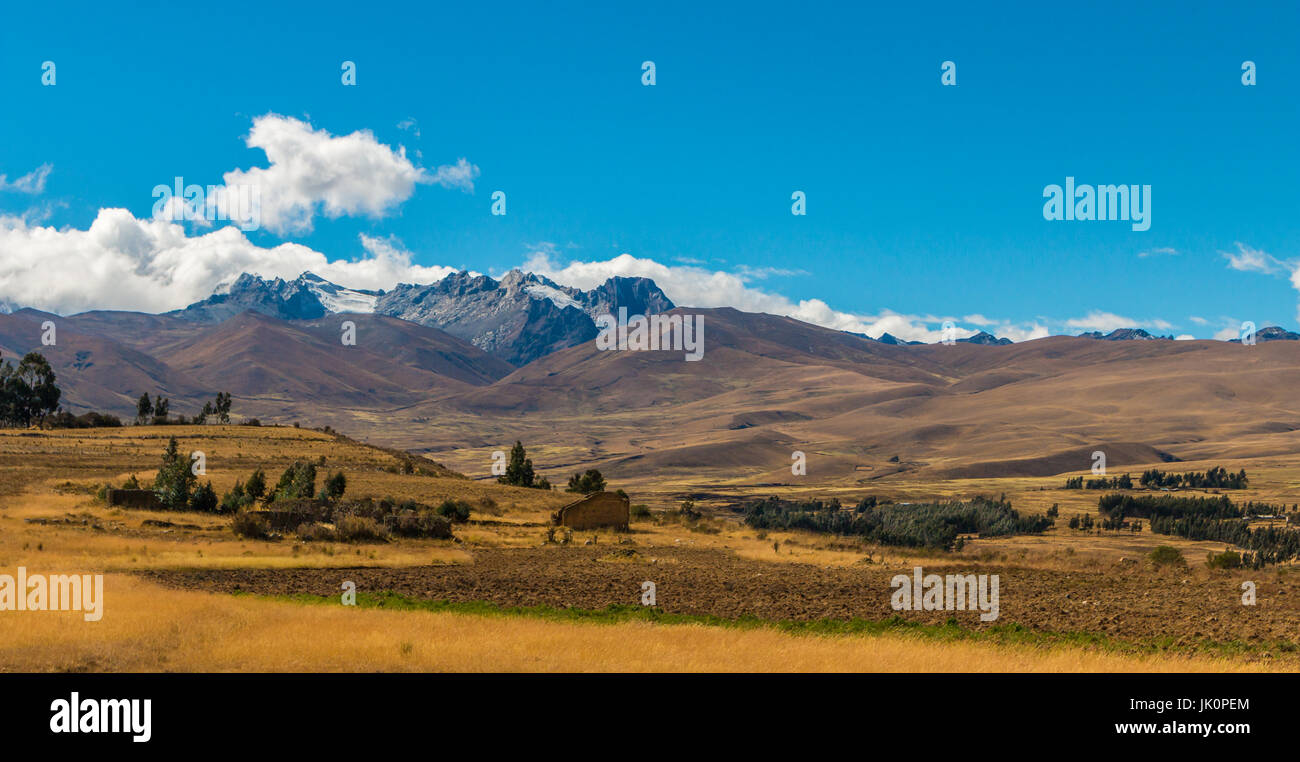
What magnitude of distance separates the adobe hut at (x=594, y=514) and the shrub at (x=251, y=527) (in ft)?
Answer: 62.4

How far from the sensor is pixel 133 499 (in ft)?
184

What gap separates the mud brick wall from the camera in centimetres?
6162

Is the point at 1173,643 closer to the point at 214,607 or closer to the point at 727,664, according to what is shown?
the point at 727,664

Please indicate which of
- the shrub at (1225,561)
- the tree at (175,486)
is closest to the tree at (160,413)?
the tree at (175,486)

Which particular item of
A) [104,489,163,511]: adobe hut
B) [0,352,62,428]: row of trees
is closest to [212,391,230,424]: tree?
[0,352,62,428]: row of trees

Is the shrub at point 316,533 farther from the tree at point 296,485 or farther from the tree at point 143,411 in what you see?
the tree at point 143,411

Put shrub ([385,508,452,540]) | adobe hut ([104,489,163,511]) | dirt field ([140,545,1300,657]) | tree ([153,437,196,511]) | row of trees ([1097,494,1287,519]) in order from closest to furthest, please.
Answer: dirt field ([140,545,1300,657]) < shrub ([385,508,452,540]) < adobe hut ([104,489,163,511]) < tree ([153,437,196,511]) < row of trees ([1097,494,1287,519])

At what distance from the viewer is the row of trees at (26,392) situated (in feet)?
415

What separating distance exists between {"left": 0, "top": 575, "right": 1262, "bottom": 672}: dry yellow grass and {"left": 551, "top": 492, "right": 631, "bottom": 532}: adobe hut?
117 ft

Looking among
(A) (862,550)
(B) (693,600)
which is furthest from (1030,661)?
(A) (862,550)

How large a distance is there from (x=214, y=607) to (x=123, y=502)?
117ft

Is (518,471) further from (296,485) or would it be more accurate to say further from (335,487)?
(296,485)

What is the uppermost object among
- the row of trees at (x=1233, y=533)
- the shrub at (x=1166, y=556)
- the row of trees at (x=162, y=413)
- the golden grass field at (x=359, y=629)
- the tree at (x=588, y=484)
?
the row of trees at (x=162, y=413)

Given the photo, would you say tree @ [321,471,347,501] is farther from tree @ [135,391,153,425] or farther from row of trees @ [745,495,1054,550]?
tree @ [135,391,153,425]
